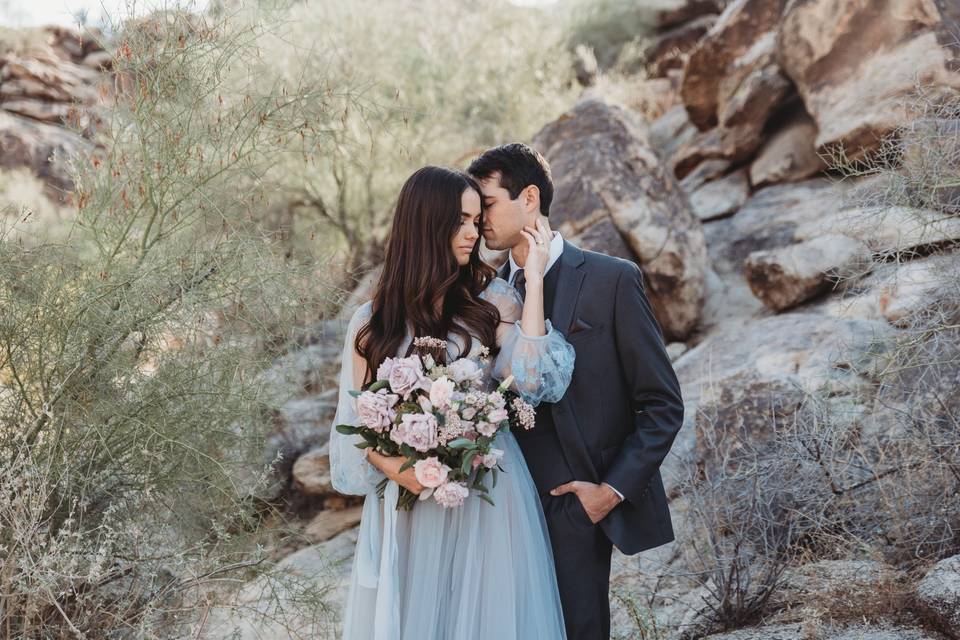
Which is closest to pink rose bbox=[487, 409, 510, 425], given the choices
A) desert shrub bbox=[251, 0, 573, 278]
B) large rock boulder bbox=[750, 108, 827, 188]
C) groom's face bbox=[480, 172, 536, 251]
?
groom's face bbox=[480, 172, 536, 251]

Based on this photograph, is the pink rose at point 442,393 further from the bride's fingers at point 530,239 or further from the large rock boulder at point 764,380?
the large rock boulder at point 764,380

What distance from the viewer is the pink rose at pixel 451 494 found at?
267 centimetres

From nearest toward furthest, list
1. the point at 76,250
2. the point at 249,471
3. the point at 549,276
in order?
the point at 549,276 < the point at 76,250 < the point at 249,471

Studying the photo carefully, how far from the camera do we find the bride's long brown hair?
3031 mm

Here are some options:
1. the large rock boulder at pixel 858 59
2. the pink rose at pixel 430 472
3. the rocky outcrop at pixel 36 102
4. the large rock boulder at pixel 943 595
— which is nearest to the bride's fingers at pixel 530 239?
the pink rose at pixel 430 472

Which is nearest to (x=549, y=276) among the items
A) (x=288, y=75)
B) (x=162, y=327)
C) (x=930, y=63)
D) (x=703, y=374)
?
(x=162, y=327)

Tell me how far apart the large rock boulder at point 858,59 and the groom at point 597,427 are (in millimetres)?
4993

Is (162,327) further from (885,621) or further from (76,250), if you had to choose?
(885,621)

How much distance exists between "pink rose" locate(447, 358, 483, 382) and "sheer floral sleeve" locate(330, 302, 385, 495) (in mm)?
404

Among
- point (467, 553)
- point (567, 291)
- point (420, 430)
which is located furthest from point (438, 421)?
point (567, 291)

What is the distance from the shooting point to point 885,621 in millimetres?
3629

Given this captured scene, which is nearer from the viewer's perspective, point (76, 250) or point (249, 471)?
point (76, 250)

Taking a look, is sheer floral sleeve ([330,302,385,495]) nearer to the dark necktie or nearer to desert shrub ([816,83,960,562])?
the dark necktie

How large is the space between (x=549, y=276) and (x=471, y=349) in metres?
0.47
